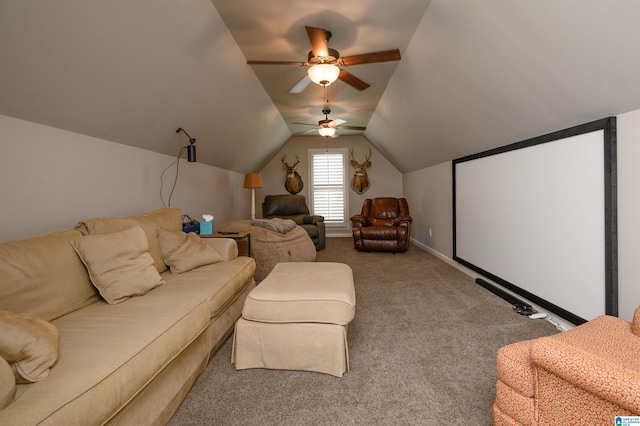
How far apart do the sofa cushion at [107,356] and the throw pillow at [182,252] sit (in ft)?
1.98

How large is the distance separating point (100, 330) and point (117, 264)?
53cm

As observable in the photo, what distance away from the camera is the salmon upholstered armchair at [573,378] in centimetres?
80

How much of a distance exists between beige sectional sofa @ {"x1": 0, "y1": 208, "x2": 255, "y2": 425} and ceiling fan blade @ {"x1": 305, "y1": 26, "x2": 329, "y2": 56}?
1.93 m

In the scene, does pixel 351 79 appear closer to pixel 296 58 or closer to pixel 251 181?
pixel 296 58

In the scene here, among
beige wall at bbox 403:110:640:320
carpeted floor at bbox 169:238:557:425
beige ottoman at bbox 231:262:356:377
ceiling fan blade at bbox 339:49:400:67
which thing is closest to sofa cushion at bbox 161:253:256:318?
beige ottoman at bbox 231:262:356:377

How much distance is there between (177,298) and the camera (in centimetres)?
171

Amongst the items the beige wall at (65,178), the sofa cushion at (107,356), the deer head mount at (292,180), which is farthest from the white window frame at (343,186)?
the sofa cushion at (107,356)

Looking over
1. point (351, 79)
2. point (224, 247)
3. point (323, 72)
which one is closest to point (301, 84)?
point (351, 79)

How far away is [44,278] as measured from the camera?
144 cm

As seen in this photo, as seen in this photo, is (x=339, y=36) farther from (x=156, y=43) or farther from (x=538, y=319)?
(x=538, y=319)

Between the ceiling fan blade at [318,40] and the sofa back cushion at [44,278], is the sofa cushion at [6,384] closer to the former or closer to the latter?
the sofa back cushion at [44,278]

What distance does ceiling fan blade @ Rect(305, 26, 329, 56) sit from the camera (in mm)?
2298

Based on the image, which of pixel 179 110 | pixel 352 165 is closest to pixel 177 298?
pixel 179 110

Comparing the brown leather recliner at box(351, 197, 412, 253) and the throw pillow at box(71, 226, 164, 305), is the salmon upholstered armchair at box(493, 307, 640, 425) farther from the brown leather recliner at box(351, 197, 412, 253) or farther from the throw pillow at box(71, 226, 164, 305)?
the brown leather recliner at box(351, 197, 412, 253)
